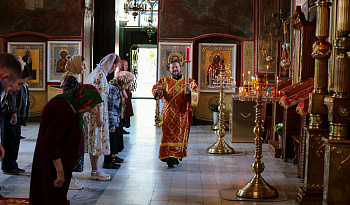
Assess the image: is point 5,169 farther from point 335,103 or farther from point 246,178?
point 335,103

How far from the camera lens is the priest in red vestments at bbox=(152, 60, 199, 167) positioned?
852cm

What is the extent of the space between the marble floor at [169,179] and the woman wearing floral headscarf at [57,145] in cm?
199

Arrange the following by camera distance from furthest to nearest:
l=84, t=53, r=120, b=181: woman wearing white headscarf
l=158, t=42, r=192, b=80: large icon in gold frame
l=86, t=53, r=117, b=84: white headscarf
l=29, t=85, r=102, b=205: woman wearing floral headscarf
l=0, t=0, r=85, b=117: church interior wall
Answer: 1. l=0, t=0, r=85, b=117: church interior wall
2. l=158, t=42, r=192, b=80: large icon in gold frame
3. l=86, t=53, r=117, b=84: white headscarf
4. l=84, t=53, r=120, b=181: woman wearing white headscarf
5. l=29, t=85, r=102, b=205: woman wearing floral headscarf

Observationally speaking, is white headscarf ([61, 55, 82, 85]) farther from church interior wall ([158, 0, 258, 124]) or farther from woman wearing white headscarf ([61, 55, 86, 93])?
church interior wall ([158, 0, 258, 124])

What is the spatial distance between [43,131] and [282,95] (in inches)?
228

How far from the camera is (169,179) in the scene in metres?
7.62

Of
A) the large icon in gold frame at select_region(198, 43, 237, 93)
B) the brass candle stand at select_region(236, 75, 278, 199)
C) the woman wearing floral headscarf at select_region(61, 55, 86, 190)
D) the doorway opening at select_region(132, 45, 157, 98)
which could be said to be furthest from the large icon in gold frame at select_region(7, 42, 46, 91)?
the doorway opening at select_region(132, 45, 157, 98)

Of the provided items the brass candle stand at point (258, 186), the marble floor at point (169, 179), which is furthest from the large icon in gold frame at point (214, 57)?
the brass candle stand at point (258, 186)

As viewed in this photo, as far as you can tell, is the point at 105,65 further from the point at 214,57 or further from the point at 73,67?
the point at 214,57

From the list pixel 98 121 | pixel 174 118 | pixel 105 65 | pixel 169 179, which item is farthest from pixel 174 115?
pixel 98 121

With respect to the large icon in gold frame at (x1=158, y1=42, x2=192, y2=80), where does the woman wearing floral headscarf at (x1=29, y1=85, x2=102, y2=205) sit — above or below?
below

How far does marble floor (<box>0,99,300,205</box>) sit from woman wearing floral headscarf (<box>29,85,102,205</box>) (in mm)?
1987

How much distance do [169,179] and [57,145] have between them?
12.0ft

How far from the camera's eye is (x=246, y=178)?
25.5 ft
